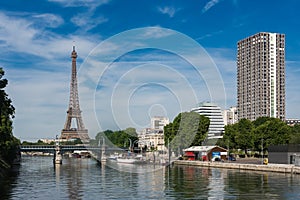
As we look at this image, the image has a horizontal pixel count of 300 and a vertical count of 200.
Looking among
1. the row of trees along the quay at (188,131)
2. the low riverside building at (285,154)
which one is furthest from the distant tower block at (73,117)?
the low riverside building at (285,154)

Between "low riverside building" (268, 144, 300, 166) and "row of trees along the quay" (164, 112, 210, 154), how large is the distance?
33.2m

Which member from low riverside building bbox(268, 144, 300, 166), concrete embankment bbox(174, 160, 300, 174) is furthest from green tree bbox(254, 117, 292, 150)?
low riverside building bbox(268, 144, 300, 166)

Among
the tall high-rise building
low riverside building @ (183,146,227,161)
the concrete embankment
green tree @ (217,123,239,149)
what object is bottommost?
the concrete embankment

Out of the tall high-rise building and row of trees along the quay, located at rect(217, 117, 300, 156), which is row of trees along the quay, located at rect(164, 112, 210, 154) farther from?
the tall high-rise building

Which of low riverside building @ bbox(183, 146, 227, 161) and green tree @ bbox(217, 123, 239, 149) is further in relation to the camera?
green tree @ bbox(217, 123, 239, 149)

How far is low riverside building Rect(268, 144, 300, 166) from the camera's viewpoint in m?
70.1

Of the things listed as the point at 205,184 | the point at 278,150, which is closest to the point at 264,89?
the point at 278,150

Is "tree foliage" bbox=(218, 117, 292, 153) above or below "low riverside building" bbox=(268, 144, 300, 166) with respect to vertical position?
above

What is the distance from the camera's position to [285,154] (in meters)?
72.5

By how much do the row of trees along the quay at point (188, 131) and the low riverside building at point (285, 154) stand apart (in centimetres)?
3315

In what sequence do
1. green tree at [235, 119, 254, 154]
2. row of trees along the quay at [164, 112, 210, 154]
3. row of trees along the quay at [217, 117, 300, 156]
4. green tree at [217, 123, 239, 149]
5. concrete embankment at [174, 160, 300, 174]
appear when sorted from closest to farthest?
concrete embankment at [174, 160, 300, 174] → row of trees along the quay at [217, 117, 300, 156] → green tree at [235, 119, 254, 154] → green tree at [217, 123, 239, 149] → row of trees along the quay at [164, 112, 210, 154]

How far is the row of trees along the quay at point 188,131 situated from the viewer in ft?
363

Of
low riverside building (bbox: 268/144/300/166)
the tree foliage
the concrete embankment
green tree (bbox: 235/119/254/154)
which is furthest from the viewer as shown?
green tree (bbox: 235/119/254/154)

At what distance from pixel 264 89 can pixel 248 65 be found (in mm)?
14413
